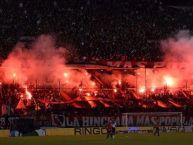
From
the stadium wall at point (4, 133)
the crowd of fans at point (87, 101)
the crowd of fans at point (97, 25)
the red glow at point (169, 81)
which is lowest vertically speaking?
the stadium wall at point (4, 133)

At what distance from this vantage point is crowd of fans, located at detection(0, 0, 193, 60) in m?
48.3

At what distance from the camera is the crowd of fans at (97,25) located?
159 feet

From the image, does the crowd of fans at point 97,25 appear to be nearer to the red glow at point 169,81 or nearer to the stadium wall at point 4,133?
the red glow at point 169,81

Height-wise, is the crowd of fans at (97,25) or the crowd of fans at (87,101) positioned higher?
the crowd of fans at (97,25)

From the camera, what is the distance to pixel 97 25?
168ft

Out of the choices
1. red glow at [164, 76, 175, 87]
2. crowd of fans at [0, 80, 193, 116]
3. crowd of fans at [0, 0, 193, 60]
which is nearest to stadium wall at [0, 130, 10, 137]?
crowd of fans at [0, 80, 193, 116]

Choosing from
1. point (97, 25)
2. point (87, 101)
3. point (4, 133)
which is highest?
point (97, 25)

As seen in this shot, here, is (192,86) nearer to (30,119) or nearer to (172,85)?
(172,85)

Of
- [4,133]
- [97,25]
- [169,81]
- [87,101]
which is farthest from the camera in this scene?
[97,25]

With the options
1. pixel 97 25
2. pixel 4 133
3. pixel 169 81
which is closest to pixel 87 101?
pixel 169 81

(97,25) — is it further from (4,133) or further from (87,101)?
(4,133)

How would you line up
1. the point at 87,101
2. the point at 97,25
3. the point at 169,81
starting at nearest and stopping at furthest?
the point at 87,101
the point at 169,81
the point at 97,25

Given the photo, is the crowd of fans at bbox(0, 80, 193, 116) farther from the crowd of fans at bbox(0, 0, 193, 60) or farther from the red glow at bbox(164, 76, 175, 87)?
the crowd of fans at bbox(0, 0, 193, 60)

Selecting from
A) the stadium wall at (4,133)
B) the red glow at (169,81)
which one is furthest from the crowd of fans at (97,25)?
the stadium wall at (4,133)
